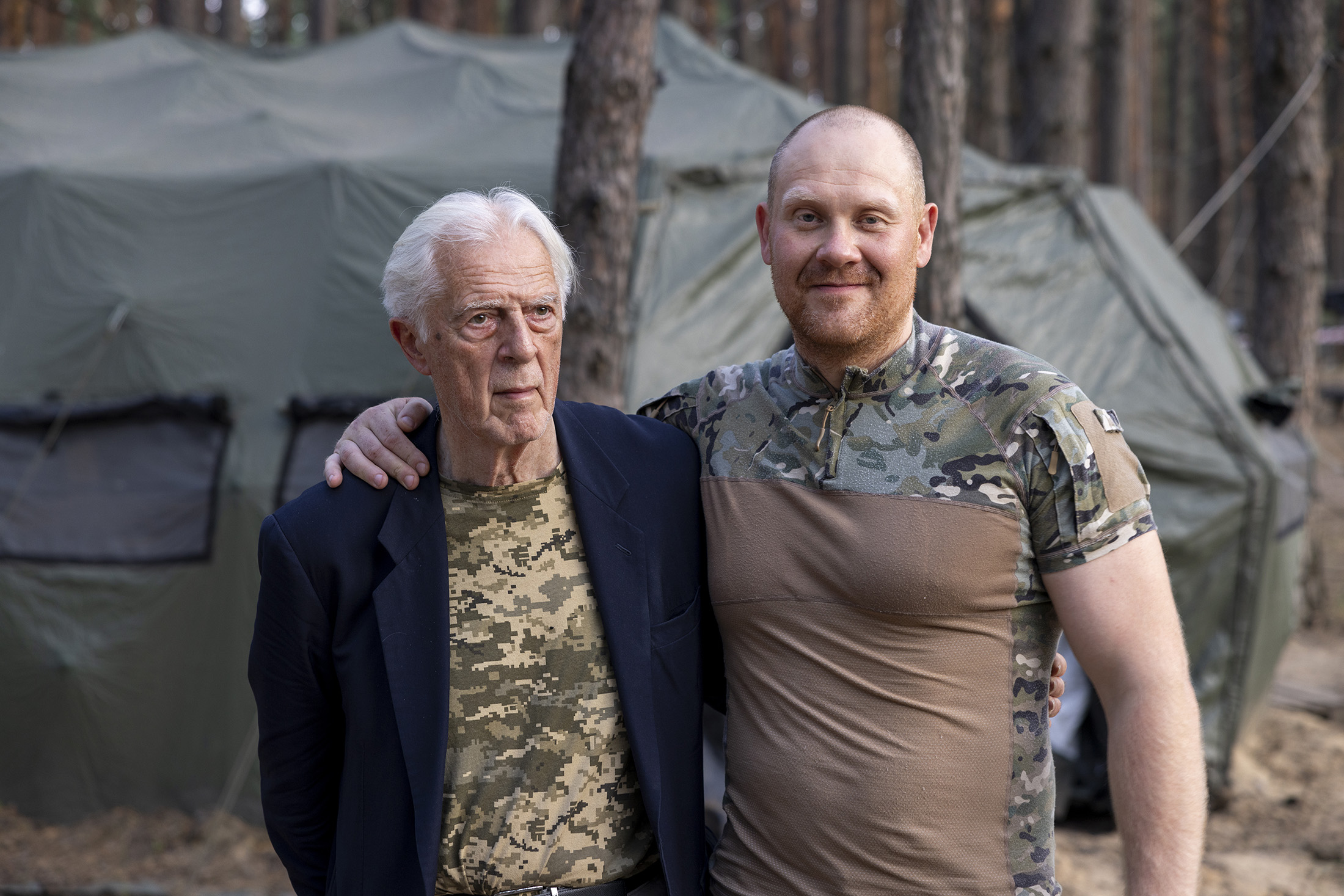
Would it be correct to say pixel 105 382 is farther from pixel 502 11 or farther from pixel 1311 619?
pixel 502 11

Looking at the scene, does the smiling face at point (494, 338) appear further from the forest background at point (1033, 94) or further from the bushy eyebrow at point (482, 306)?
the forest background at point (1033, 94)

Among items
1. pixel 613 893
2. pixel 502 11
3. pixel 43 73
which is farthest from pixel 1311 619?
pixel 502 11

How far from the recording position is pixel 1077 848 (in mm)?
4773

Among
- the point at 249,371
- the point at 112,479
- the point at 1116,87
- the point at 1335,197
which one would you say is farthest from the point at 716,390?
the point at 1335,197

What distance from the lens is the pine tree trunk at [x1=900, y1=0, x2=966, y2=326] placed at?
4.53 m

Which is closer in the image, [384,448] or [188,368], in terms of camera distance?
[384,448]

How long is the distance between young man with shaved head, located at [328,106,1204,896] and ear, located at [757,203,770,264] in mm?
31

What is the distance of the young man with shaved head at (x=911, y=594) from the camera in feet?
5.53

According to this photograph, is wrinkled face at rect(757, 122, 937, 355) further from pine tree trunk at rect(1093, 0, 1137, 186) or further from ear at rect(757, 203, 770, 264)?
pine tree trunk at rect(1093, 0, 1137, 186)

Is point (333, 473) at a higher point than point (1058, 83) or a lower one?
lower

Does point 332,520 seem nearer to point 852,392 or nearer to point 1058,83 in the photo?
point 852,392

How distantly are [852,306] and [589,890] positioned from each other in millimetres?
1027

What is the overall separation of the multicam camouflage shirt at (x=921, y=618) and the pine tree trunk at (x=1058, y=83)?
27.6 ft

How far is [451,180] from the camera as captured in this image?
5641 mm
